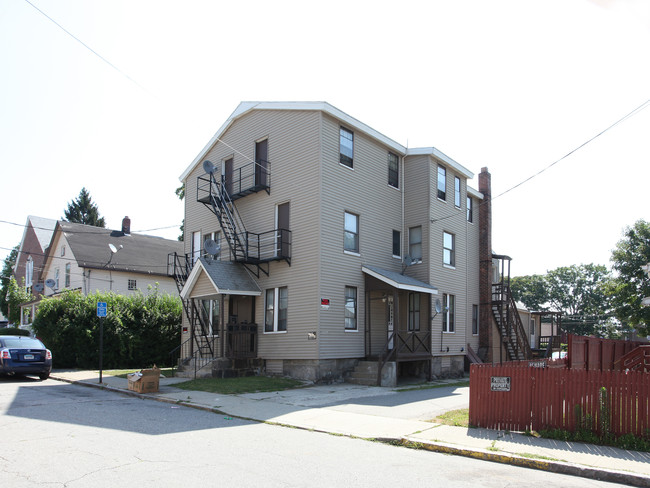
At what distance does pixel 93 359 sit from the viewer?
2369 cm

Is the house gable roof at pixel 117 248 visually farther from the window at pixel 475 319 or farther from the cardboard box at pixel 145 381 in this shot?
the window at pixel 475 319

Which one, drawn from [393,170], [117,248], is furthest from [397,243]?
[117,248]

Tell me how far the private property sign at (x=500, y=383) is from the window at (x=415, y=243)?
39.9ft

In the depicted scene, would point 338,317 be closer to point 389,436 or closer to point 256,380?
point 256,380

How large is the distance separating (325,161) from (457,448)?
12.7 meters

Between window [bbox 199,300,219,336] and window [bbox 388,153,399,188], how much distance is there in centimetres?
915

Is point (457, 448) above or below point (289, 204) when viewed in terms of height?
below

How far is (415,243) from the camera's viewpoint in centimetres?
2286

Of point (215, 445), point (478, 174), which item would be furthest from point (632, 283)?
point (215, 445)

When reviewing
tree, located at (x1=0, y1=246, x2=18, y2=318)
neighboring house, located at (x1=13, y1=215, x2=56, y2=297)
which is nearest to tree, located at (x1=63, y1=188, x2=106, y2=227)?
tree, located at (x1=0, y1=246, x2=18, y2=318)

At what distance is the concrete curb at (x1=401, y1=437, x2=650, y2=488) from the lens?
7065 mm

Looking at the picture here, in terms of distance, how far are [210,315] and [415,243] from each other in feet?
30.9

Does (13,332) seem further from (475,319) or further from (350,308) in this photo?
(475,319)

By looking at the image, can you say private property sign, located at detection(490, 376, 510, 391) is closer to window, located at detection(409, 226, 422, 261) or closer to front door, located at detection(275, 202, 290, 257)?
front door, located at detection(275, 202, 290, 257)
